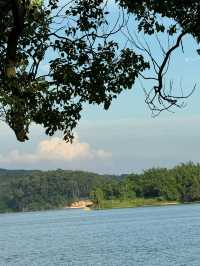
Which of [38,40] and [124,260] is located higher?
[38,40]

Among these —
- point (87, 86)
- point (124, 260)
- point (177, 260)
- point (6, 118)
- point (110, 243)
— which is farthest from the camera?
point (110, 243)

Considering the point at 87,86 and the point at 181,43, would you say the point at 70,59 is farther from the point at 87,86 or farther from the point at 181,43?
the point at 181,43

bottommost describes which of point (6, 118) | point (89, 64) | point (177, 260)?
point (177, 260)

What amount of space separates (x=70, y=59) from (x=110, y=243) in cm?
7977

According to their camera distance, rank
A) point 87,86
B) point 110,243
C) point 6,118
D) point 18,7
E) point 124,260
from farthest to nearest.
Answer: point 110,243, point 124,260, point 87,86, point 6,118, point 18,7

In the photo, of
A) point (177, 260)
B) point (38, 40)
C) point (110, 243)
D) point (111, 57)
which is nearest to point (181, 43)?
point (111, 57)

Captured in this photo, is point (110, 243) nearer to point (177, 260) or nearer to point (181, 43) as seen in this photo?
point (177, 260)

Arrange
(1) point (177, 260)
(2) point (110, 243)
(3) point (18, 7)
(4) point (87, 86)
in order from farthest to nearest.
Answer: (2) point (110, 243) → (1) point (177, 260) → (4) point (87, 86) → (3) point (18, 7)

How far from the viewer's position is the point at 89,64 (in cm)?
1540

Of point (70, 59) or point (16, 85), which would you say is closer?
point (16, 85)

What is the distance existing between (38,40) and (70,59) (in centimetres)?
99

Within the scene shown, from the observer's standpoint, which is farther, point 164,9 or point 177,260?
point 177,260

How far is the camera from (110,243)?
9338cm

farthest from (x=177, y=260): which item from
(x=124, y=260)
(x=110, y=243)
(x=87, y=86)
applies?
(x=87, y=86)
